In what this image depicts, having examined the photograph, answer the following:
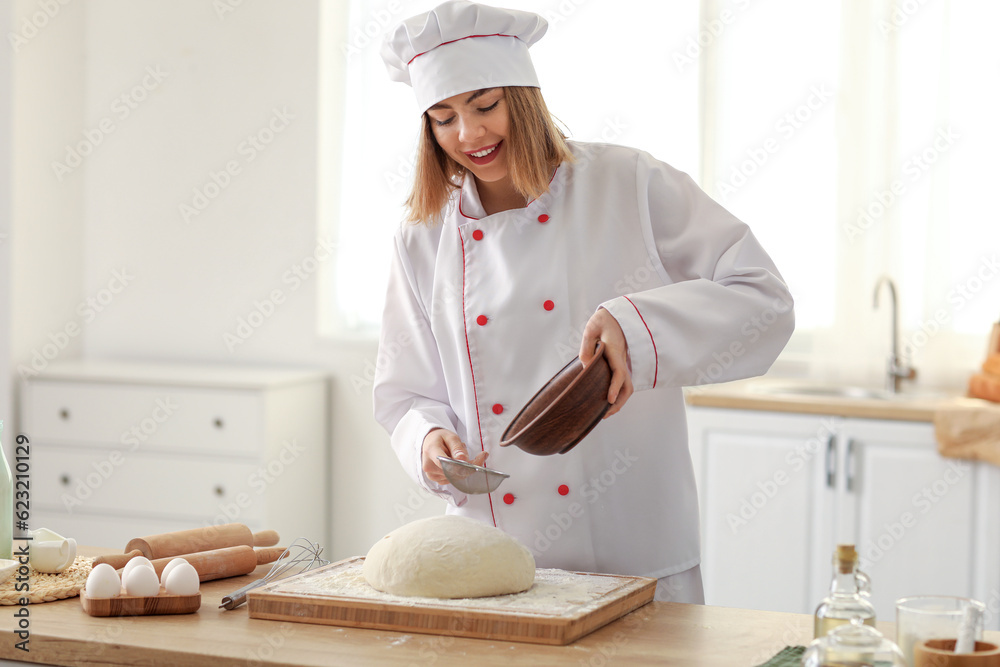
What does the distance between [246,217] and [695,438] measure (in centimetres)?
188

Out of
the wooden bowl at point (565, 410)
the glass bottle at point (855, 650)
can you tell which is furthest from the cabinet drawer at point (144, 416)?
the glass bottle at point (855, 650)

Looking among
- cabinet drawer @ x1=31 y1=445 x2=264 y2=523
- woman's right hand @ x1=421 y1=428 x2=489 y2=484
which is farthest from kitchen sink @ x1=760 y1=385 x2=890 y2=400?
woman's right hand @ x1=421 y1=428 x2=489 y2=484

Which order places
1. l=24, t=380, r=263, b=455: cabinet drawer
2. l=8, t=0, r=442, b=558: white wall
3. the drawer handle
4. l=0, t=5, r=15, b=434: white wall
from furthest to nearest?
1. l=8, t=0, r=442, b=558: white wall
2. l=0, t=5, r=15, b=434: white wall
3. l=24, t=380, r=263, b=455: cabinet drawer
4. the drawer handle

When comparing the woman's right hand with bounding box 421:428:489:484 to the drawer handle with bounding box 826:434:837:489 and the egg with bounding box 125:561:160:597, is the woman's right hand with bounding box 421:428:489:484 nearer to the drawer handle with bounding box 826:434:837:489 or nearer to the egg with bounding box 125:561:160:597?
the egg with bounding box 125:561:160:597

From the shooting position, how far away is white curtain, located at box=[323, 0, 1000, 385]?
3.15 meters

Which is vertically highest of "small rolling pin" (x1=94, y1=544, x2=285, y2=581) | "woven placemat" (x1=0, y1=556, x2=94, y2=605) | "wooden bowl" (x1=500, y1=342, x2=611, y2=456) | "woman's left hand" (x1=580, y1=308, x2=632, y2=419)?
"woman's left hand" (x1=580, y1=308, x2=632, y2=419)

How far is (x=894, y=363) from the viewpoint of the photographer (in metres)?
3.17

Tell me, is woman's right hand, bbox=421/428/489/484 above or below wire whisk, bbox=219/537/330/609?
above

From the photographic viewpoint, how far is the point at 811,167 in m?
3.33

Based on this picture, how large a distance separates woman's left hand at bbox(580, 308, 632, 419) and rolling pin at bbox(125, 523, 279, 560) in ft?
2.12

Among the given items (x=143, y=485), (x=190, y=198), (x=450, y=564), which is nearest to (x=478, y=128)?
(x=450, y=564)

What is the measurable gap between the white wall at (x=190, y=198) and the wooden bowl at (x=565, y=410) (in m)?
2.29

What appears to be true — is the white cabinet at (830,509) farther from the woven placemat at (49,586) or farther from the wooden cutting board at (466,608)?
the woven placemat at (49,586)

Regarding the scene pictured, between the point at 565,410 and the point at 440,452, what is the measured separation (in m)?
0.33
